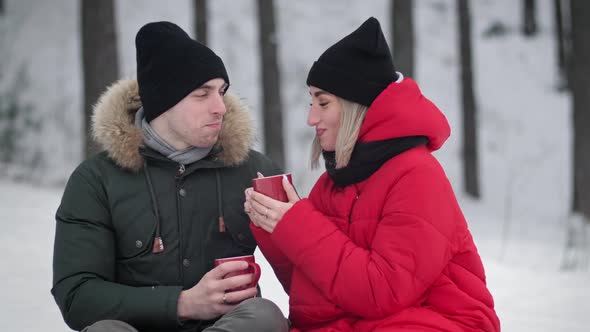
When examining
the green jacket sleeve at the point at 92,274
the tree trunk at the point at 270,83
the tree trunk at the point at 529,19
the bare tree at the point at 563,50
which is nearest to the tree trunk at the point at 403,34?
the tree trunk at the point at 270,83

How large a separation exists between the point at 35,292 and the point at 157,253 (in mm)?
2362

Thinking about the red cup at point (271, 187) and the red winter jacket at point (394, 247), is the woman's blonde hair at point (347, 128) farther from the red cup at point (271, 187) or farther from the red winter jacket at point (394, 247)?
the red cup at point (271, 187)

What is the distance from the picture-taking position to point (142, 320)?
121 inches

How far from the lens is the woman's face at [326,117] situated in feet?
10.0

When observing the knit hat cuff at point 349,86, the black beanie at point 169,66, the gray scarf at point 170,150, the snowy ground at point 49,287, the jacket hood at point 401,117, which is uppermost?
the black beanie at point 169,66

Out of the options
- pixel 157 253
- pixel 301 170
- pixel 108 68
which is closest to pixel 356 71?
pixel 157 253

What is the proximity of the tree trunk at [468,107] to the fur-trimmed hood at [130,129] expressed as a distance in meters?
12.8

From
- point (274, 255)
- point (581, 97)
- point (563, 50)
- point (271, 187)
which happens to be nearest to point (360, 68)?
point (271, 187)

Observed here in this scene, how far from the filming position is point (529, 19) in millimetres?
24406

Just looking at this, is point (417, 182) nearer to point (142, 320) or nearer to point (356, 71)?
point (356, 71)

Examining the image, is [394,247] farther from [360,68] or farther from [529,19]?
[529,19]

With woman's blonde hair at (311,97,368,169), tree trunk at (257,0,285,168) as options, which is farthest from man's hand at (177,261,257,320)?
tree trunk at (257,0,285,168)

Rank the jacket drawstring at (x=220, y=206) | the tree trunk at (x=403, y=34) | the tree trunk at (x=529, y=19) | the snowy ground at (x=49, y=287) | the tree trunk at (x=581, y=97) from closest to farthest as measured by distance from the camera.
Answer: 1. the jacket drawstring at (x=220, y=206)
2. the snowy ground at (x=49, y=287)
3. the tree trunk at (x=581, y=97)
4. the tree trunk at (x=403, y=34)
5. the tree trunk at (x=529, y=19)

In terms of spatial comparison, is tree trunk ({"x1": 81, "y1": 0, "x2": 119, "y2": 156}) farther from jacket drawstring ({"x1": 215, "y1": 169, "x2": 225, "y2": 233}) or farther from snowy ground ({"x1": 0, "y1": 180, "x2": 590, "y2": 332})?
jacket drawstring ({"x1": 215, "y1": 169, "x2": 225, "y2": 233})
